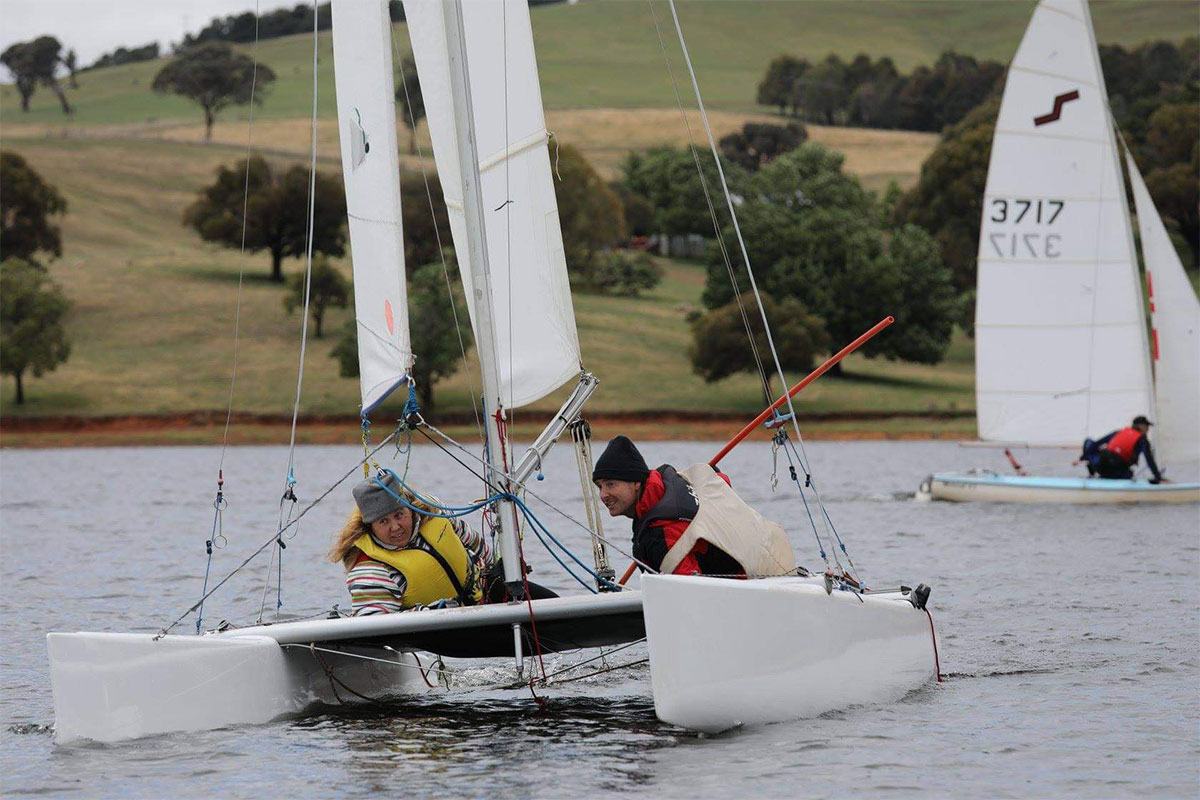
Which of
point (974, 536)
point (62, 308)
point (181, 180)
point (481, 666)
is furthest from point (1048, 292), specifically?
point (181, 180)

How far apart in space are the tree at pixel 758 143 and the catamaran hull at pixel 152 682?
114m

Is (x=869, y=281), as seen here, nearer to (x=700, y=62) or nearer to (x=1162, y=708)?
(x=1162, y=708)

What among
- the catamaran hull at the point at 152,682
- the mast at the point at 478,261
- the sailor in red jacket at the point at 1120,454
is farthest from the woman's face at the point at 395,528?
the sailor in red jacket at the point at 1120,454

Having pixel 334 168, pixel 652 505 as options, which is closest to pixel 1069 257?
pixel 652 505

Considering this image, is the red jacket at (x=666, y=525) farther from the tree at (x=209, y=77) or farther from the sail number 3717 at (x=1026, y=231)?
the tree at (x=209, y=77)

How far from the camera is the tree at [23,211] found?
83.9 m

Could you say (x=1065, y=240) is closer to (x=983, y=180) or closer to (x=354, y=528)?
(x=354, y=528)

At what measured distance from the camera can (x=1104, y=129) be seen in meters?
33.2

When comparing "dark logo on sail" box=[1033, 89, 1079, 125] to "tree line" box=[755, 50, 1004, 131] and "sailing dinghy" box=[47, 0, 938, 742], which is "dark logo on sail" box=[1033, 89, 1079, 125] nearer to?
"sailing dinghy" box=[47, 0, 938, 742]

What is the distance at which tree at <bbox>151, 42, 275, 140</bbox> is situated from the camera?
132 meters

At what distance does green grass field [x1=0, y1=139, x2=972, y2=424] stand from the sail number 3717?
32888mm

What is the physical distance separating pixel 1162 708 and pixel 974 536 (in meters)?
15.4

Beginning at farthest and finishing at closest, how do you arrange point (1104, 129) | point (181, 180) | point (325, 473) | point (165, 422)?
point (181, 180) → point (165, 422) → point (325, 473) → point (1104, 129)

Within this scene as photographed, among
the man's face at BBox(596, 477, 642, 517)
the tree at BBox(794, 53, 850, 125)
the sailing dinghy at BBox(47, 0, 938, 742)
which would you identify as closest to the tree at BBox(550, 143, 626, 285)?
the tree at BBox(794, 53, 850, 125)
